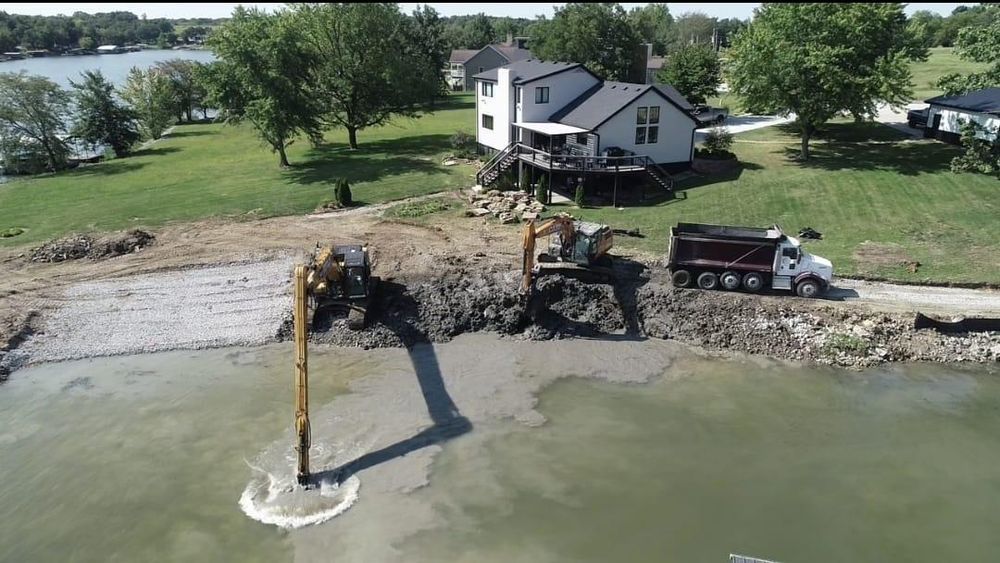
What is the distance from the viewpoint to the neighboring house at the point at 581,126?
38312 millimetres

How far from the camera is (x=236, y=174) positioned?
4756cm

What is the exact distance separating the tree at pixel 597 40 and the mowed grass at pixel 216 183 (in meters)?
15.7

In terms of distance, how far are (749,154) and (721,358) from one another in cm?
2717

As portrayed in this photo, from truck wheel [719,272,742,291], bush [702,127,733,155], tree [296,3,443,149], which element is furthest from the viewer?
tree [296,3,443,149]

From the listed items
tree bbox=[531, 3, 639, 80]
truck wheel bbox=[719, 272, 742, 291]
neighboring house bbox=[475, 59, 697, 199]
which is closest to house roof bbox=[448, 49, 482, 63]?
tree bbox=[531, 3, 639, 80]

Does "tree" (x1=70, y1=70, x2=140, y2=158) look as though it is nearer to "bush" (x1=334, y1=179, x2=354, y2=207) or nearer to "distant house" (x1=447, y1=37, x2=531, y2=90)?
"bush" (x1=334, y1=179, x2=354, y2=207)

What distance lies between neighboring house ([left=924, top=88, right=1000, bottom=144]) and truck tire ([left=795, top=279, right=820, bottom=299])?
2245 centimetres

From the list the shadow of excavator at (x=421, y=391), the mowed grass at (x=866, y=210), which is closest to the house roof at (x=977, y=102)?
the mowed grass at (x=866, y=210)

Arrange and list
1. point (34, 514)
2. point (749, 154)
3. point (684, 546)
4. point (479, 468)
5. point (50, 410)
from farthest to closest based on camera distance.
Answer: point (749, 154), point (50, 410), point (479, 468), point (34, 514), point (684, 546)

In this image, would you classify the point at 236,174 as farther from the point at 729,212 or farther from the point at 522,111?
the point at 729,212

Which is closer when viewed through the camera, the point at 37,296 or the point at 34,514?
the point at 34,514

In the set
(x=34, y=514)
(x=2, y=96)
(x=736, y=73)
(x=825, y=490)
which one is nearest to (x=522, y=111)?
(x=736, y=73)

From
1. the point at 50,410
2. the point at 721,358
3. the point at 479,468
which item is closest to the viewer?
the point at 479,468

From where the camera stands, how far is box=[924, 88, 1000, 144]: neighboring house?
1566 inches
